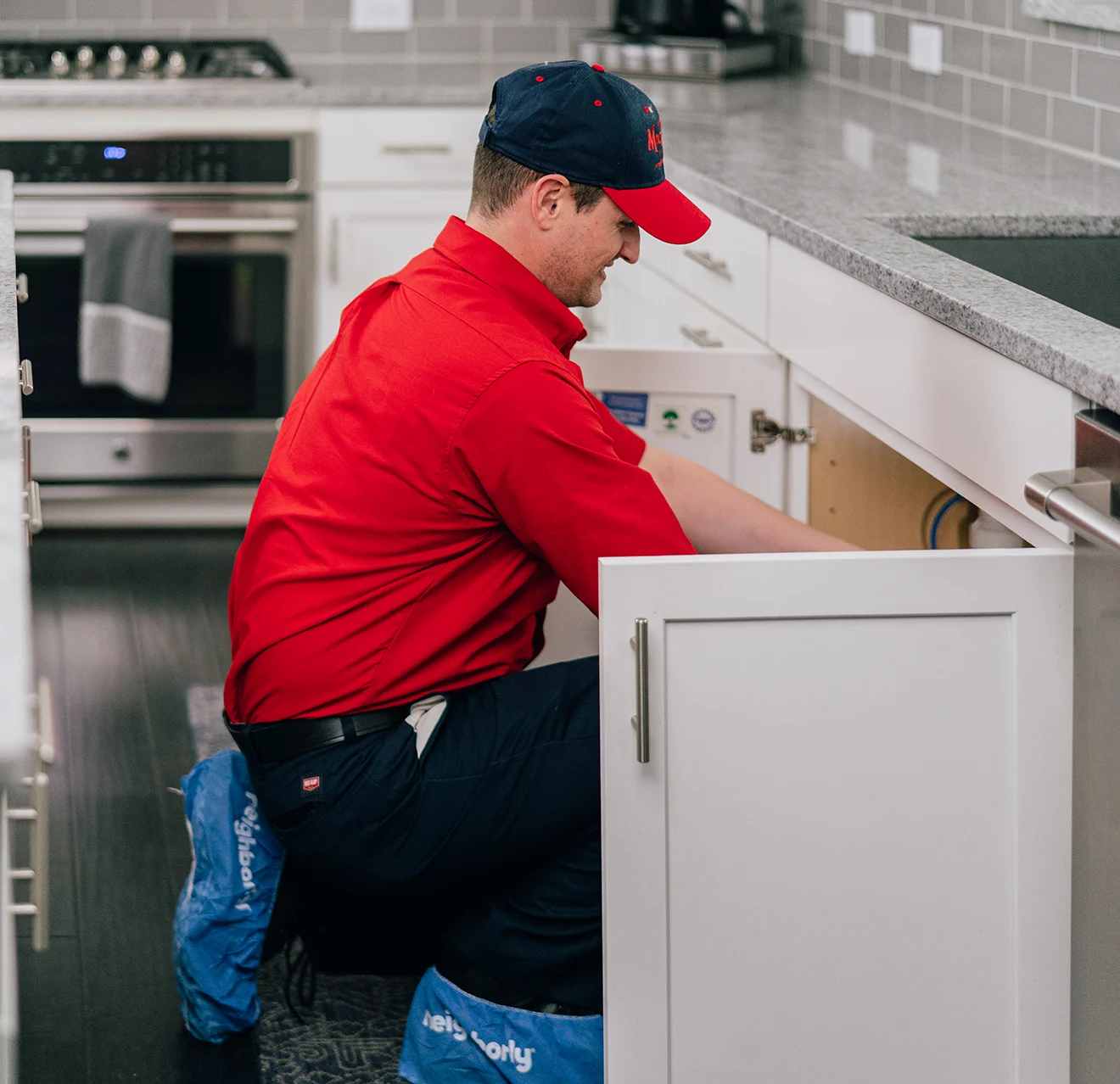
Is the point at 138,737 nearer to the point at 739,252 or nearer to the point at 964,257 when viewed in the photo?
the point at 739,252

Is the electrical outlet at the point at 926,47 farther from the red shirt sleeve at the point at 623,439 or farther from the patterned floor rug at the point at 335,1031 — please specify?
the patterned floor rug at the point at 335,1031

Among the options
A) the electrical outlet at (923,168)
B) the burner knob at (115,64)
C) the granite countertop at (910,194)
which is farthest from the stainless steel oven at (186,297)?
the electrical outlet at (923,168)

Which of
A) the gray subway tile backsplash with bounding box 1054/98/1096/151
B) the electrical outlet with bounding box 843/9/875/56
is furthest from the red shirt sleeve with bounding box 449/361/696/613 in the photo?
the electrical outlet with bounding box 843/9/875/56

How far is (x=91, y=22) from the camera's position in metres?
4.23

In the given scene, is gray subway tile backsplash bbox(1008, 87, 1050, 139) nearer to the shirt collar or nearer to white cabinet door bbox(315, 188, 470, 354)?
white cabinet door bbox(315, 188, 470, 354)

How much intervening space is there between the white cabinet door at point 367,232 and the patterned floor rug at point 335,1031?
200 centimetres

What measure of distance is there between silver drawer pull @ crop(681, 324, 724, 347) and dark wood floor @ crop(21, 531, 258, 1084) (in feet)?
3.47

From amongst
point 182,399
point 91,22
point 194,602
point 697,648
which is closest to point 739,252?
point 697,648

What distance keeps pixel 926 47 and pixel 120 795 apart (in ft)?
7.01

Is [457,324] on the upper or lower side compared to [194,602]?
upper

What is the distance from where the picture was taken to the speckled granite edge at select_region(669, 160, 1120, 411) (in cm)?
143

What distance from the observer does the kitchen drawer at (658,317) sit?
2686mm

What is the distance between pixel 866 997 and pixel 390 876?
0.50 meters

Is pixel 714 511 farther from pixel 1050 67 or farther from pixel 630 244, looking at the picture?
pixel 1050 67
